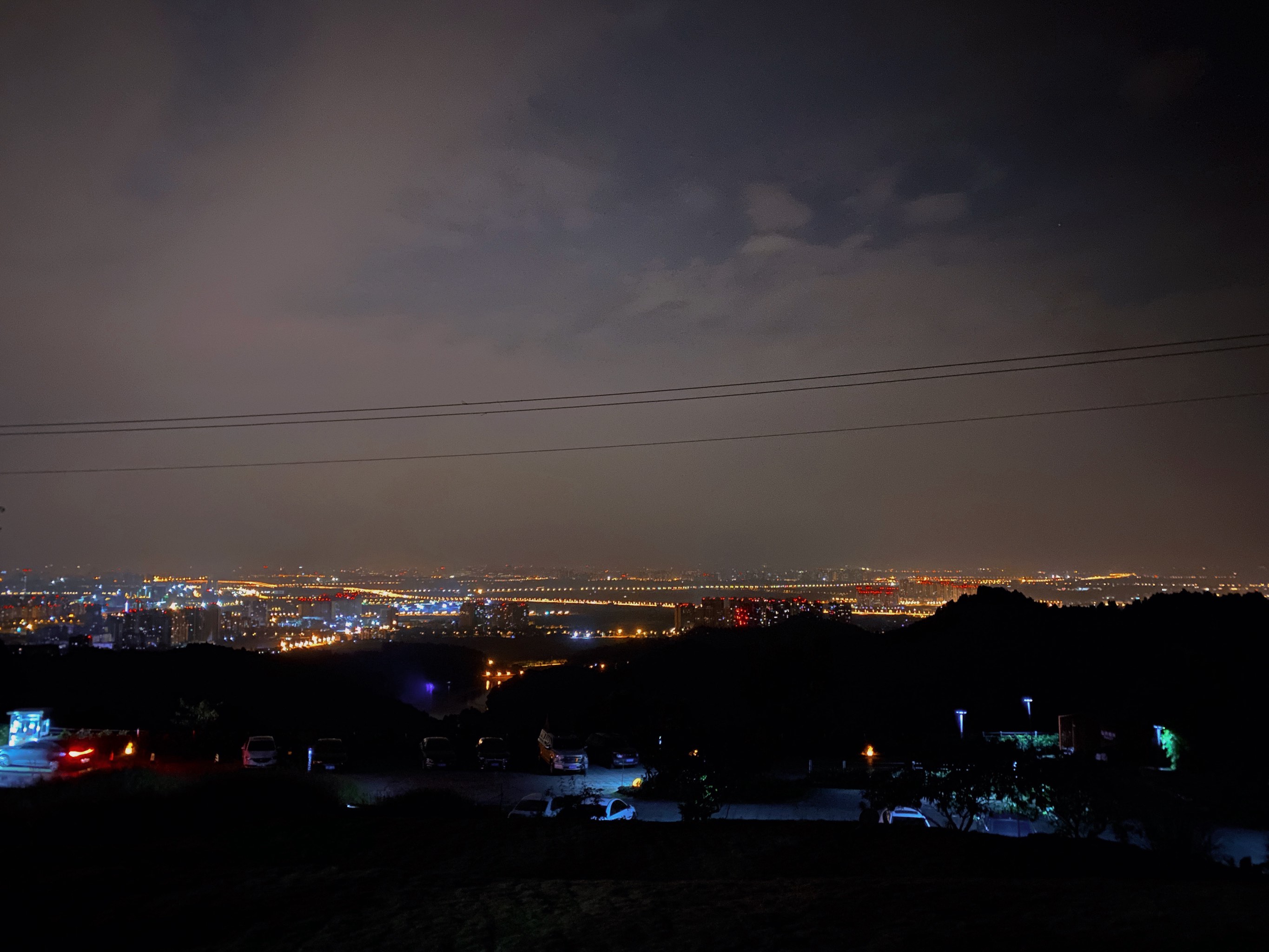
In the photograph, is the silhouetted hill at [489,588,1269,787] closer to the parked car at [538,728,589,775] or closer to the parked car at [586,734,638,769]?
the parked car at [586,734,638,769]

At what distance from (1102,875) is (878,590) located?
136373 millimetres

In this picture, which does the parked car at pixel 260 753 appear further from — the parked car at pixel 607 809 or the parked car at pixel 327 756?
the parked car at pixel 607 809

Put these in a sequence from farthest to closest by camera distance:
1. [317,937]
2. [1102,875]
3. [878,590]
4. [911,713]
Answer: [878,590] → [911,713] → [1102,875] → [317,937]

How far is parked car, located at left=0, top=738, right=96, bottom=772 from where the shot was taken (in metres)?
22.0

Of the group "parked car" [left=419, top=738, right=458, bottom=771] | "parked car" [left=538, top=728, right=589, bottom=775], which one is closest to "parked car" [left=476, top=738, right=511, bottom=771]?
"parked car" [left=419, top=738, right=458, bottom=771]

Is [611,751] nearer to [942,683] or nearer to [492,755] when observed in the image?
[492,755]

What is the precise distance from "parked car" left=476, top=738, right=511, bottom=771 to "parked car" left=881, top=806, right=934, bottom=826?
45.0ft

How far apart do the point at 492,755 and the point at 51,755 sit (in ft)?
40.5

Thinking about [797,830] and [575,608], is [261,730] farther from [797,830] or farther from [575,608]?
[575,608]

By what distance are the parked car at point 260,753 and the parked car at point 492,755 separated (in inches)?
231

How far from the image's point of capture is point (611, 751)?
26.2m

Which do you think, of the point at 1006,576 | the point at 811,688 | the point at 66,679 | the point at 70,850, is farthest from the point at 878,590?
the point at 70,850

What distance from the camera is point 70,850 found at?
8594mm

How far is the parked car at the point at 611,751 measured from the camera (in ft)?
83.7
